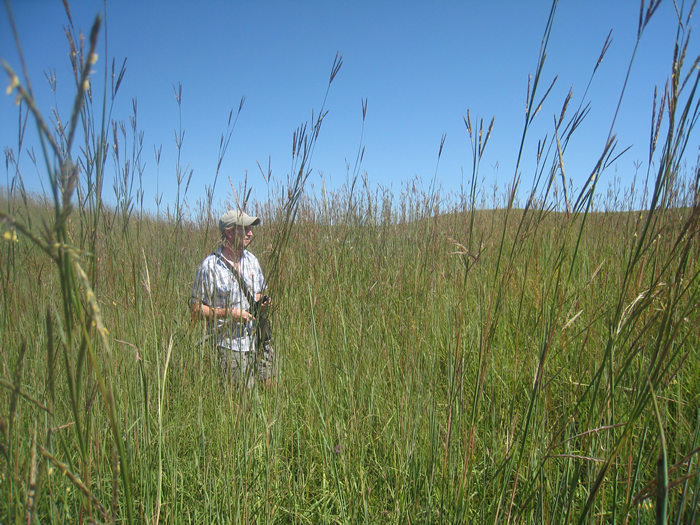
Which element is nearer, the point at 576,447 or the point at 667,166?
the point at 667,166

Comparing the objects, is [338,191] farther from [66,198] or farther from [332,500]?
[66,198]

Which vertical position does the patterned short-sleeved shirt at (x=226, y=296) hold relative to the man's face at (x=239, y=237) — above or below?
below

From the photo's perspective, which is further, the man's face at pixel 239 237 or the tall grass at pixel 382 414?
the man's face at pixel 239 237

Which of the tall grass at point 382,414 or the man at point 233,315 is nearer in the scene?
the tall grass at point 382,414

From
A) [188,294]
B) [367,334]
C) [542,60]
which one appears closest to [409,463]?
[367,334]

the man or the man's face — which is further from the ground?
the man's face

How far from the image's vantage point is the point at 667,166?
2.18 feet

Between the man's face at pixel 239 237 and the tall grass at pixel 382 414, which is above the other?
the man's face at pixel 239 237

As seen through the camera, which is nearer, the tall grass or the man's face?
the tall grass

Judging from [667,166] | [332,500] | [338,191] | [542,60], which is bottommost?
[332,500]

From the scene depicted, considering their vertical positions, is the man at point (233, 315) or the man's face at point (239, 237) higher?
the man's face at point (239, 237)

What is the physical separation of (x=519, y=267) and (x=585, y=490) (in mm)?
2670

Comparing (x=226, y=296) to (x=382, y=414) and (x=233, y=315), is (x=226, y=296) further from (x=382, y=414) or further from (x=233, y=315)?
(x=382, y=414)

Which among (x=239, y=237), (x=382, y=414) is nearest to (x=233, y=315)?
(x=239, y=237)
